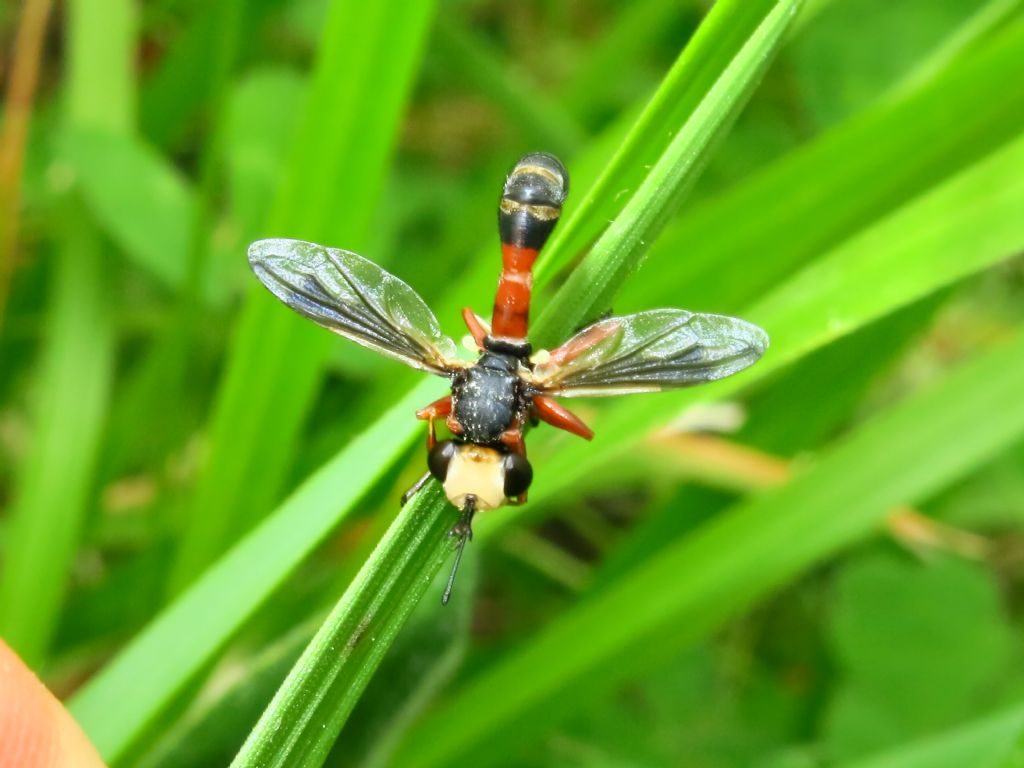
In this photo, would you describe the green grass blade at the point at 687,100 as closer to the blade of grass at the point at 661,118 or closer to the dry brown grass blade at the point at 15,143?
the blade of grass at the point at 661,118

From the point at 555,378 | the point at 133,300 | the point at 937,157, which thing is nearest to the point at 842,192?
the point at 937,157

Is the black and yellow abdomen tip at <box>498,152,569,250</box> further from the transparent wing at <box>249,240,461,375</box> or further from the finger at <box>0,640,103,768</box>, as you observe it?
the finger at <box>0,640,103,768</box>

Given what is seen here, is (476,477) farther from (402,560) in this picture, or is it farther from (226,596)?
(226,596)

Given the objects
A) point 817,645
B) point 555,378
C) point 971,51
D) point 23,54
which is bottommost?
point 817,645

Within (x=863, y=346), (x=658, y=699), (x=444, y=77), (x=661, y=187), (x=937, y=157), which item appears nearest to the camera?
(x=661, y=187)

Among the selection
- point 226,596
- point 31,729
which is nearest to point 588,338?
point 226,596

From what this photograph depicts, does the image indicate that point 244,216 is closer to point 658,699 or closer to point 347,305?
point 347,305
